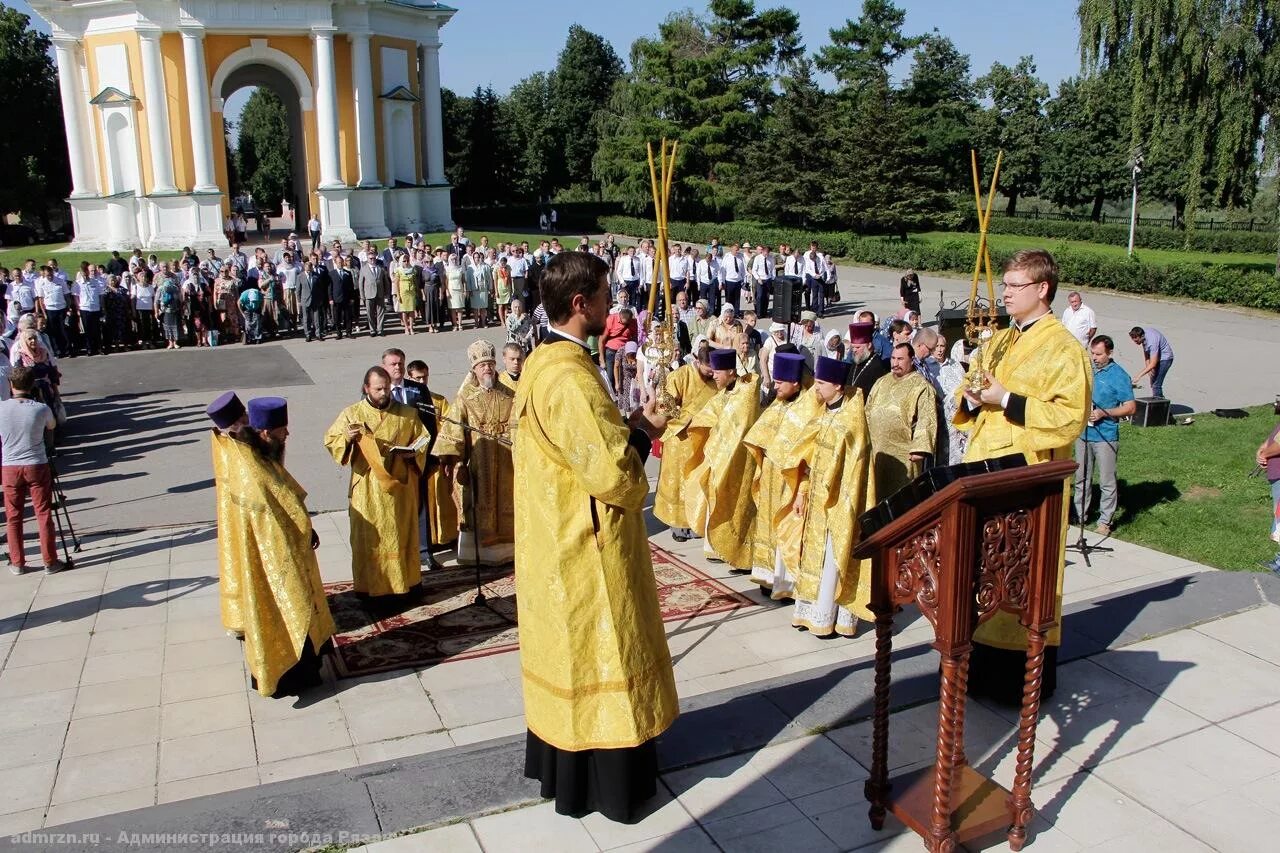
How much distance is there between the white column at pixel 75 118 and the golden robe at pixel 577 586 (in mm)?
36046

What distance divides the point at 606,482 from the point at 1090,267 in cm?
2919

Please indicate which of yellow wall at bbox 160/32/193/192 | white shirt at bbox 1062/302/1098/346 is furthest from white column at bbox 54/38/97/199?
white shirt at bbox 1062/302/1098/346

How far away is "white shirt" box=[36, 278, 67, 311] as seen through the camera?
1956 centimetres

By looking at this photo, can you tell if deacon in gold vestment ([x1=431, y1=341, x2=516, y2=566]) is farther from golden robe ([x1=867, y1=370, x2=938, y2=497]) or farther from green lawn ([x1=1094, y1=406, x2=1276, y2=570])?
green lawn ([x1=1094, y1=406, x2=1276, y2=570])

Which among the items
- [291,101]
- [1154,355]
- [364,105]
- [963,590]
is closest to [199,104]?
[364,105]

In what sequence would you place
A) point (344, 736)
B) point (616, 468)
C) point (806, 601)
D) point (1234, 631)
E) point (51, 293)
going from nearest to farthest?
point (616, 468) → point (344, 736) → point (1234, 631) → point (806, 601) → point (51, 293)

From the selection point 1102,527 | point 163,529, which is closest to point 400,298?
point 163,529

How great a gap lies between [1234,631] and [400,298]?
1890 cm

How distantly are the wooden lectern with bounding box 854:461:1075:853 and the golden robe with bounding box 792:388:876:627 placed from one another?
2.55 meters

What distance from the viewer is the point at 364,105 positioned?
36.3 meters

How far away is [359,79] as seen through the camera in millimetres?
36188

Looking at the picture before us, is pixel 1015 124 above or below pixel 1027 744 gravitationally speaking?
above

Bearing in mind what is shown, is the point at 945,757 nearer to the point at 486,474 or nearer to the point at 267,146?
the point at 486,474

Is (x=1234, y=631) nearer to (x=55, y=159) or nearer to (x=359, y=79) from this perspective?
(x=359, y=79)
